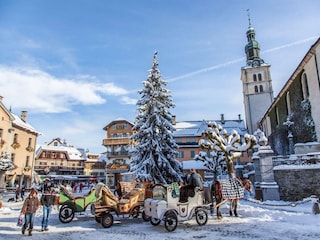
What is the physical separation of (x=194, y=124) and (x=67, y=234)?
169 feet

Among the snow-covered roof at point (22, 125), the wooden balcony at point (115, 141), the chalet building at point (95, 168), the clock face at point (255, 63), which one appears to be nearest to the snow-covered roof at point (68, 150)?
the chalet building at point (95, 168)

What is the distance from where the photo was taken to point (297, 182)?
1571 cm

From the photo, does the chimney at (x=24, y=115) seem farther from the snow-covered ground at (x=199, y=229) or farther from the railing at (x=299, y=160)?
the railing at (x=299, y=160)

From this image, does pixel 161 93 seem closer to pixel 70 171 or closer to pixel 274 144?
pixel 274 144

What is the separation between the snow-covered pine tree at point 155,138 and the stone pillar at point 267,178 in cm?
627

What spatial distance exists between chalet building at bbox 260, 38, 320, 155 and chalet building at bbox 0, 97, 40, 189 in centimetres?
3006

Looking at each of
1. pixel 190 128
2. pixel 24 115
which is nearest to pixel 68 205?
pixel 24 115

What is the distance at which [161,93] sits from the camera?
21.3 meters

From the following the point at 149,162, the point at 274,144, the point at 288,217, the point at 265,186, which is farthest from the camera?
the point at 274,144

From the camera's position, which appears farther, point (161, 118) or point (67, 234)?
point (161, 118)

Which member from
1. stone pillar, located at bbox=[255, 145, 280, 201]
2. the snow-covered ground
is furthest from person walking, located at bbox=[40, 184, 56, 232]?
stone pillar, located at bbox=[255, 145, 280, 201]

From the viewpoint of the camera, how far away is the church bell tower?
54.2 meters

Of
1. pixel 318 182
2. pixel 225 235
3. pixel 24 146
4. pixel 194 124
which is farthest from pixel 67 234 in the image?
pixel 194 124

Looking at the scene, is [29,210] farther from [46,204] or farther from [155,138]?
[155,138]
